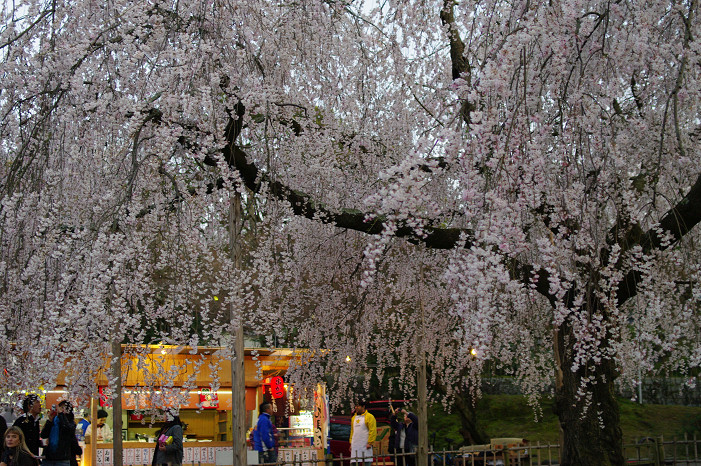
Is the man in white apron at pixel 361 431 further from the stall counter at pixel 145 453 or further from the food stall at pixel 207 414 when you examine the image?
the stall counter at pixel 145 453

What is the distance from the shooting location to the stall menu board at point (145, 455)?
9.40 metres

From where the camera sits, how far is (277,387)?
12.1 metres

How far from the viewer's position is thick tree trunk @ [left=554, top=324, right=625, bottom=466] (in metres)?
5.91

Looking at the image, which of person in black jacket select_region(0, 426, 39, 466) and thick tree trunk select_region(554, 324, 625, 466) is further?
person in black jacket select_region(0, 426, 39, 466)

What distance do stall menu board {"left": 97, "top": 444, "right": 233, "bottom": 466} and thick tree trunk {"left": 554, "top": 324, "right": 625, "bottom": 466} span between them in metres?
5.05

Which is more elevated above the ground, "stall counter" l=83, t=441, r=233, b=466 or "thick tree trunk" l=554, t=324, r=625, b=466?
"thick tree trunk" l=554, t=324, r=625, b=466

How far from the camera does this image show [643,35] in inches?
137

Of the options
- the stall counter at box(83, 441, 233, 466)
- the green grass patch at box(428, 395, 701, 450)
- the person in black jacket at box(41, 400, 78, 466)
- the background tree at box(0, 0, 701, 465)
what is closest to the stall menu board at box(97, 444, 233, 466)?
the stall counter at box(83, 441, 233, 466)

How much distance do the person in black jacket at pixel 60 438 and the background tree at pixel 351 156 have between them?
5.76ft

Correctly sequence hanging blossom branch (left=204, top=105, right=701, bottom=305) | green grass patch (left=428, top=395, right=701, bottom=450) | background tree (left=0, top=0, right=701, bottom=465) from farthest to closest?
green grass patch (left=428, top=395, right=701, bottom=450)
hanging blossom branch (left=204, top=105, right=701, bottom=305)
background tree (left=0, top=0, right=701, bottom=465)

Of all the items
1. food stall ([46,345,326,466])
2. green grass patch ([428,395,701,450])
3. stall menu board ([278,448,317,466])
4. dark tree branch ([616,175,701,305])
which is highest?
dark tree branch ([616,175,701,305])

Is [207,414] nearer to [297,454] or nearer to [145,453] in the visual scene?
[145,453]

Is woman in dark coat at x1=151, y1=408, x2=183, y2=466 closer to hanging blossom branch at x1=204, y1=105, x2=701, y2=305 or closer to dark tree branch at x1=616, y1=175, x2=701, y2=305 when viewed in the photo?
hanging blossom branch at x1=204, y1=105, x2=701, y2=305

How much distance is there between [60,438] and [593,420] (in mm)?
5340
